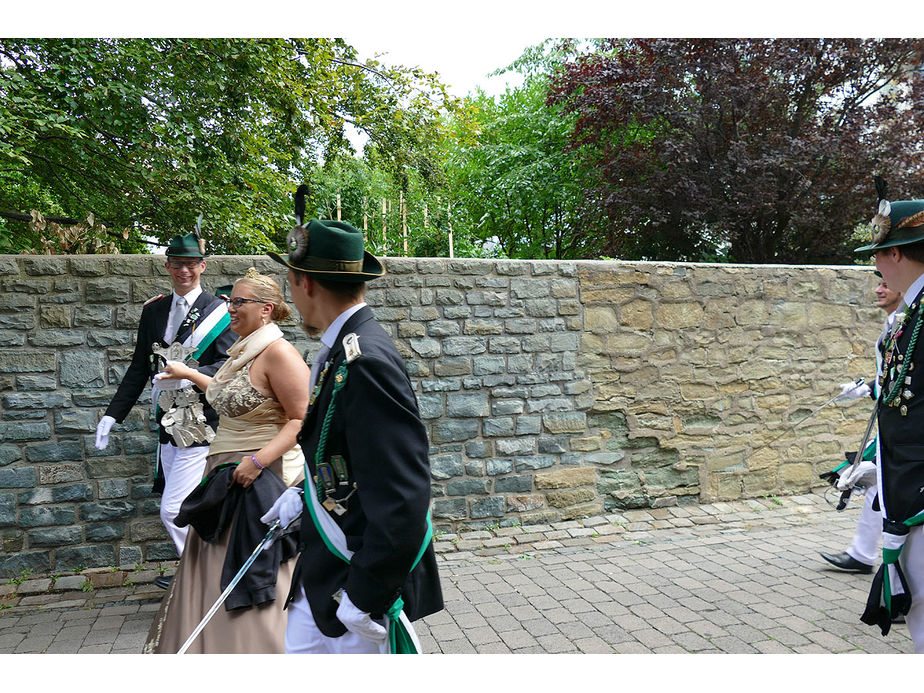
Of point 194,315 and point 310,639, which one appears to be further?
point 194,315

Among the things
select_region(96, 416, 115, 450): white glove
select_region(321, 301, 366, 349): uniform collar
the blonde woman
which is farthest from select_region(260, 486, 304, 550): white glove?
select_region(96, 416, 115, 450): white glove

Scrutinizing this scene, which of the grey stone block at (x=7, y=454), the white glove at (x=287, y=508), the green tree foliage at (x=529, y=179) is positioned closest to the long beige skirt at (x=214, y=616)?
the white glove at (x=287, y=508)

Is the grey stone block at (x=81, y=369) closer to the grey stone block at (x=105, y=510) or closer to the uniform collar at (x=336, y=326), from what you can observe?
the grey stone block at (x=105, y=510)

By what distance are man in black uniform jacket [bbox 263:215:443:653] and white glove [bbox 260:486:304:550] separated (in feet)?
1.34

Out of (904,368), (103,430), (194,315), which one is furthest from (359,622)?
(103,430)

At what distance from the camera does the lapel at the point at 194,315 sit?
449 cm

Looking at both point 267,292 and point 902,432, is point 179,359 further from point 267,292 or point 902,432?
point 902,432

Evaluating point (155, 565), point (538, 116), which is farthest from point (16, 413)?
point (538, 116)

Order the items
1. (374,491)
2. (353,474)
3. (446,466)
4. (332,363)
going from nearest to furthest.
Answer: (374,491), (353,474), (332,363), (446,466)

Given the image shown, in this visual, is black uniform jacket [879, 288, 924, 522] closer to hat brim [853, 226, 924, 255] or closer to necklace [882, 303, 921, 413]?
necklace [882, 303, 921, 413]

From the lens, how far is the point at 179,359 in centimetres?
446

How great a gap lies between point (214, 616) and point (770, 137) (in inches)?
410

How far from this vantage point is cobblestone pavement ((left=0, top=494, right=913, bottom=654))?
151 inches

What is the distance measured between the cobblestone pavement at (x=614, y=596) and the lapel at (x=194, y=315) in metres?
1.76
